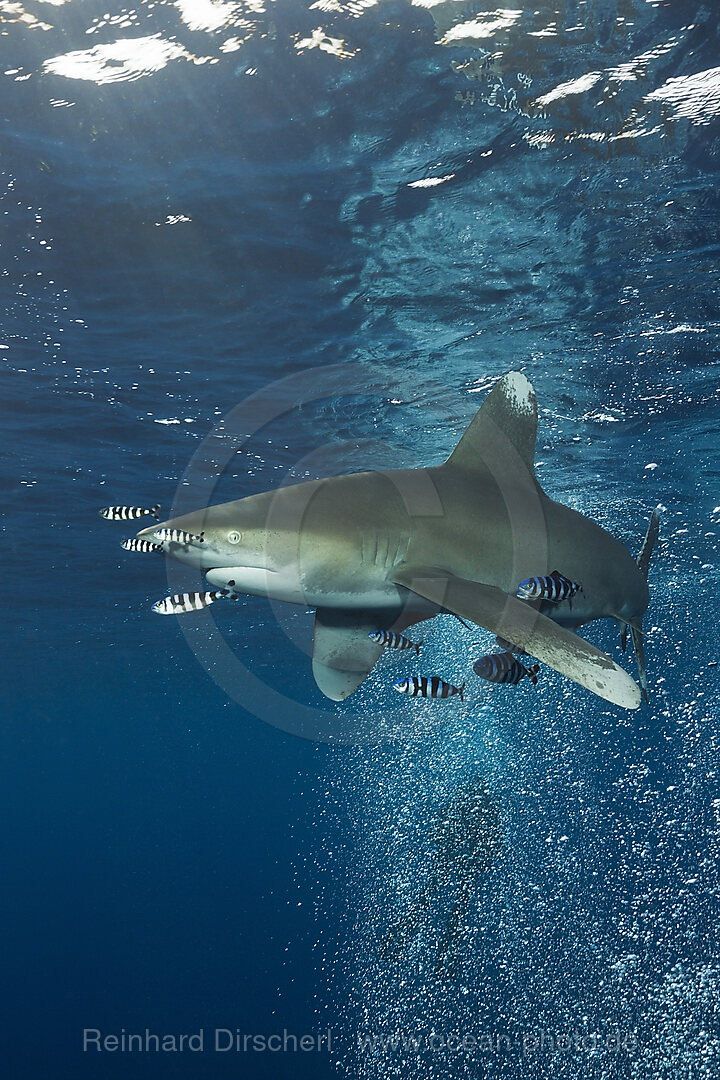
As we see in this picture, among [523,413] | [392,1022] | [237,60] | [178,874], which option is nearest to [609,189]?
[237,60]

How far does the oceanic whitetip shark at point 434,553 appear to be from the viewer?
108 inches

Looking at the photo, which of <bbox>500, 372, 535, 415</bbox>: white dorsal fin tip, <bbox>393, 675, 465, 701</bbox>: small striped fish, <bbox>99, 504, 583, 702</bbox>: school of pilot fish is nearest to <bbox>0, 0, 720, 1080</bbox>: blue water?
<bbox>500, 372, 535, 415</bbox>: white dorsal fin tip

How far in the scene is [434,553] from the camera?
3471 mm

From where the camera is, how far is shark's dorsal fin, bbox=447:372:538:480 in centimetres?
416

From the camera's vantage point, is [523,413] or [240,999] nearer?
[523,413]

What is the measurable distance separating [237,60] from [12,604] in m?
23.1

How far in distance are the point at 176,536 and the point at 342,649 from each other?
183 cm

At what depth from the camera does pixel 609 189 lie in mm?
7703

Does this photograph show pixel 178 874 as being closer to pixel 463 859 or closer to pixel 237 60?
pixel 463 859

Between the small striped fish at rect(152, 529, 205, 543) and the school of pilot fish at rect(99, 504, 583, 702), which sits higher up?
the small striped fish at rect(152, 529, 205, 543)

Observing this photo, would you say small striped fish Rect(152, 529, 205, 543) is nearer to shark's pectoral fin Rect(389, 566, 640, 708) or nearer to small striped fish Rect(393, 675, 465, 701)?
shark's pectoral fin Rect(389, 566, 640, 708)

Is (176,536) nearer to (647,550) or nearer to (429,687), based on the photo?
(429,687)

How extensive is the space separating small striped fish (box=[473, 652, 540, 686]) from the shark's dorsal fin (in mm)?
1201

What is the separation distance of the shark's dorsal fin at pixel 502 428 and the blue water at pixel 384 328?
13.1 ft
